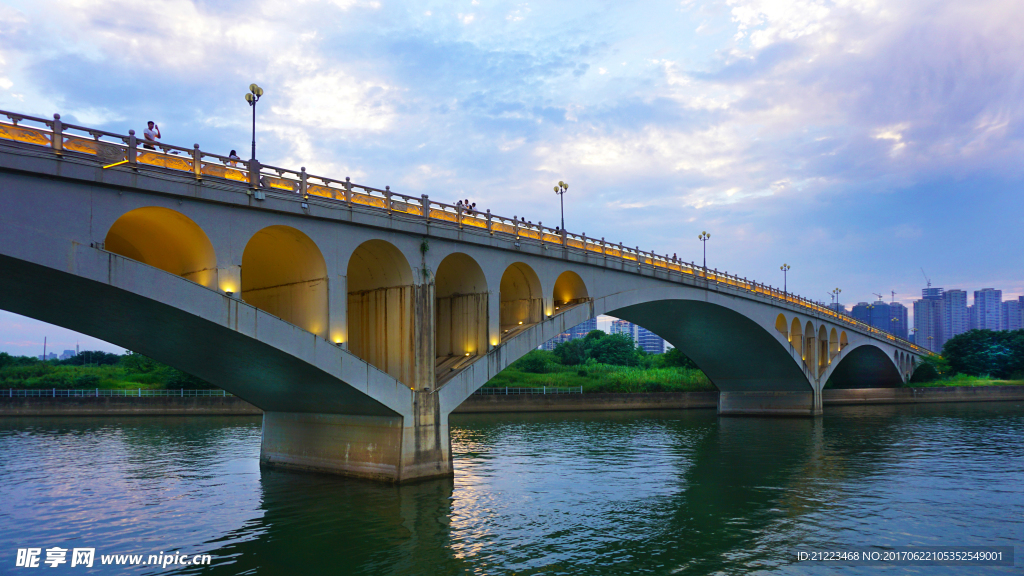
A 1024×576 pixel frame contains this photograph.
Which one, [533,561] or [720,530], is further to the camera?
[720,530]

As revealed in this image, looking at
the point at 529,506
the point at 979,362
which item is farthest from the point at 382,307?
the point at 979,362

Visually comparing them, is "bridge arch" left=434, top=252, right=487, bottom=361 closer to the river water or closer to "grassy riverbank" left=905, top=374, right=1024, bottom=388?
the river water

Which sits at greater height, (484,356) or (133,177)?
(133,177)

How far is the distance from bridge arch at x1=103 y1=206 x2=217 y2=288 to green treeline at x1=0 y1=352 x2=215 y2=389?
42781mm

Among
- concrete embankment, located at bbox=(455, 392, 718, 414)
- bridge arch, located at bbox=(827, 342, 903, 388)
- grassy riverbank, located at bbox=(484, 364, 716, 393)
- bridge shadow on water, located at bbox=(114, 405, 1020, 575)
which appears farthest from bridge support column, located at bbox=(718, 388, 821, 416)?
bridge arch, located at bbox=(827, 342, 903, 388)

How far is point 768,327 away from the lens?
188 feet

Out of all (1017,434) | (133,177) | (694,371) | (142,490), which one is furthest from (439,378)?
(694,371)

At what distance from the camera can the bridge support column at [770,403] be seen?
6341cm

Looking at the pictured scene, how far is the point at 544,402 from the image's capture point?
65875 millimetres

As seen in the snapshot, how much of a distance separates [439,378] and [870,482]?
1864 centimetres

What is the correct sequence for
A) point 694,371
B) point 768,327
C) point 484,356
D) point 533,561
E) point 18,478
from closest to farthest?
point 533,561 < point 18,478 < point 484,356 < point 768,327 < point 694,371

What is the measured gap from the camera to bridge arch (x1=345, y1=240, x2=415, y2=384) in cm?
2766

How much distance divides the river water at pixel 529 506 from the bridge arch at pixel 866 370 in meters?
48.7

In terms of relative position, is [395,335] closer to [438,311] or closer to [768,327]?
[438,311]
